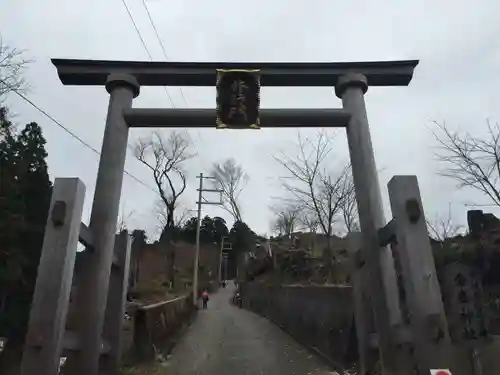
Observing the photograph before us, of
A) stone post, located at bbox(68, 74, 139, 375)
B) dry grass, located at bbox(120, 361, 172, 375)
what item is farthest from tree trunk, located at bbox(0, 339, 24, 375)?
stone post, located at bbox(68, 74, 139, 375)

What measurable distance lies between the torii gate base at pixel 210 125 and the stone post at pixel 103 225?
10 millimetres

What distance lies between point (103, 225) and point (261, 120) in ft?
8.20

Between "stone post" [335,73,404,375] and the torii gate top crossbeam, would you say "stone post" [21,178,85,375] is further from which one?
"stone post" [335,73,404,375]

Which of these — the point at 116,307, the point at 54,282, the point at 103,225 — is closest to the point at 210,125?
the point at 103,225

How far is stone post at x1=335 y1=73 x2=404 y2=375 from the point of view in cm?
465

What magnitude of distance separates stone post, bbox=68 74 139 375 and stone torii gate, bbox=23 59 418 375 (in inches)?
0.4

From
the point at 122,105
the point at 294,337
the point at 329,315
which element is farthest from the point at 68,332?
the point at 294,337

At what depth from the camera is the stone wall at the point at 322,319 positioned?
764 cm

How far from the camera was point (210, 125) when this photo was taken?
573 centimetres

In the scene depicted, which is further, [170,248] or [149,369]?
[170,248]

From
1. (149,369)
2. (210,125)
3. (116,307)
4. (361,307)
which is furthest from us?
(149,369)

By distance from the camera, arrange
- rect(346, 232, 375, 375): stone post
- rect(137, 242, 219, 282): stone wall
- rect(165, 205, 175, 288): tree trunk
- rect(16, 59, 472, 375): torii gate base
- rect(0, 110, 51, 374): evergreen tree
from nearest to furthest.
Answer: rect(16, 59, 472, 375): torii gate base → rect(346, 232, 375, 375): stone post → rect(0, 110, 51, 374): evergreen tree → rect(165, 205, 175, 288): tree trunk → rect(137, 242, 219, 282): stone wall

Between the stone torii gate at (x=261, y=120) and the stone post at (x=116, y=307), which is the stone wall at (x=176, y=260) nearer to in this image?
the stone post at (x=116, y=307)

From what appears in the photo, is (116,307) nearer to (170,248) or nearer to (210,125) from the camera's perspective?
(210,125)
